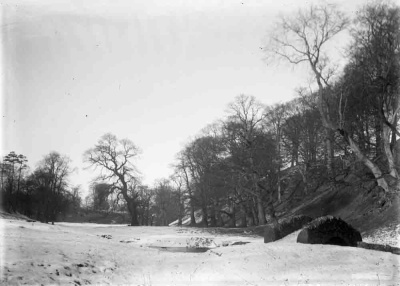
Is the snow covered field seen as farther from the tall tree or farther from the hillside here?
the tall tree

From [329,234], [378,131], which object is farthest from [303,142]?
[329,234]

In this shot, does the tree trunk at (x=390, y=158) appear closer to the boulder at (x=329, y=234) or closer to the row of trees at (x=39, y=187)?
the boulder at (x=329, y=234)

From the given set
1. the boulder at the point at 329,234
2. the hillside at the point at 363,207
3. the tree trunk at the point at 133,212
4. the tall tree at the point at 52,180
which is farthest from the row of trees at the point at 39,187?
the boulder at the point at 329,234

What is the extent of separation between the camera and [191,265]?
32.2ft

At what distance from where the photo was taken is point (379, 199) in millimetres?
19344

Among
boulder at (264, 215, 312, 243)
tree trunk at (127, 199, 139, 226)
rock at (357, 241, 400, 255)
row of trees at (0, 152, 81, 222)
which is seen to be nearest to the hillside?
rock at (357, 241, 400, 255)

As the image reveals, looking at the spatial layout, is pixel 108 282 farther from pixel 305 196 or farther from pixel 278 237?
pixel 305 196

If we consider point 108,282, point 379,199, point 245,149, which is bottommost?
point 108,282

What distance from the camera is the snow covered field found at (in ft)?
24.5

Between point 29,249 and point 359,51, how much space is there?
17581mm

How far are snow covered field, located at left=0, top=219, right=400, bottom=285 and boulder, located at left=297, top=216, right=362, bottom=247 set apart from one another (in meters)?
1.04

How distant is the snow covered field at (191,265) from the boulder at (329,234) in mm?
1039

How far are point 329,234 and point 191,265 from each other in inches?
239

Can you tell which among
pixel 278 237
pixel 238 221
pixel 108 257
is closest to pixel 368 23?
pixel 278 237
